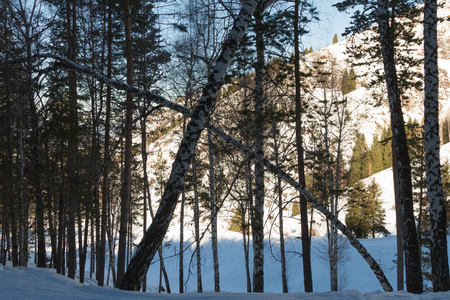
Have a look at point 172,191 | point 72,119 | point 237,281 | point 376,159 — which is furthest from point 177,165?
point 376,159

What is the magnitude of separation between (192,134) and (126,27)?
7.45m

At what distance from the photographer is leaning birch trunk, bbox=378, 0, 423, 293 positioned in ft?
18.9

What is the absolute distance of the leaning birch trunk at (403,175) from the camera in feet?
18.9

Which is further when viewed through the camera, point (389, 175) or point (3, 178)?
point (389, 175)

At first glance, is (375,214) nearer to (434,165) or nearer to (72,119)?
(434,165)

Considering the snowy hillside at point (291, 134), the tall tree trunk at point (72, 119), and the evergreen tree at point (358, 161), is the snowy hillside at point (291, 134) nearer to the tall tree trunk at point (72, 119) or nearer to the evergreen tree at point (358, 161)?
the evergreen tree at point (358, 161)

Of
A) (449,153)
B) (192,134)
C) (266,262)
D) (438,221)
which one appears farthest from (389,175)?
(192,134)

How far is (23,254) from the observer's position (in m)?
11.2

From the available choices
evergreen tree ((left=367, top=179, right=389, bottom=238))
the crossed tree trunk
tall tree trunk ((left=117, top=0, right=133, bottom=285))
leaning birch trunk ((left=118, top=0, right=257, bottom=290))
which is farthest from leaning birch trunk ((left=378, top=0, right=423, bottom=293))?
evergreen tree ((left=367, top=179, right=389, bottom=238))

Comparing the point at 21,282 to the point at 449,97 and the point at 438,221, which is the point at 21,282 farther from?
the point at 449,97

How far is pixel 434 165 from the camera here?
19.8ft

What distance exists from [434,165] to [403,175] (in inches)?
28.2

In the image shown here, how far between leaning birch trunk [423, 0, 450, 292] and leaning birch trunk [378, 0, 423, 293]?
34 centimetres

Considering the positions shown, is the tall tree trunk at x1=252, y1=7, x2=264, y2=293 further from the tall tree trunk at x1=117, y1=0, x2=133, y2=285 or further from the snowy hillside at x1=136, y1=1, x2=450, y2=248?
the tall tree trunk at x1=117, y1=0, x2=133, y2=285
